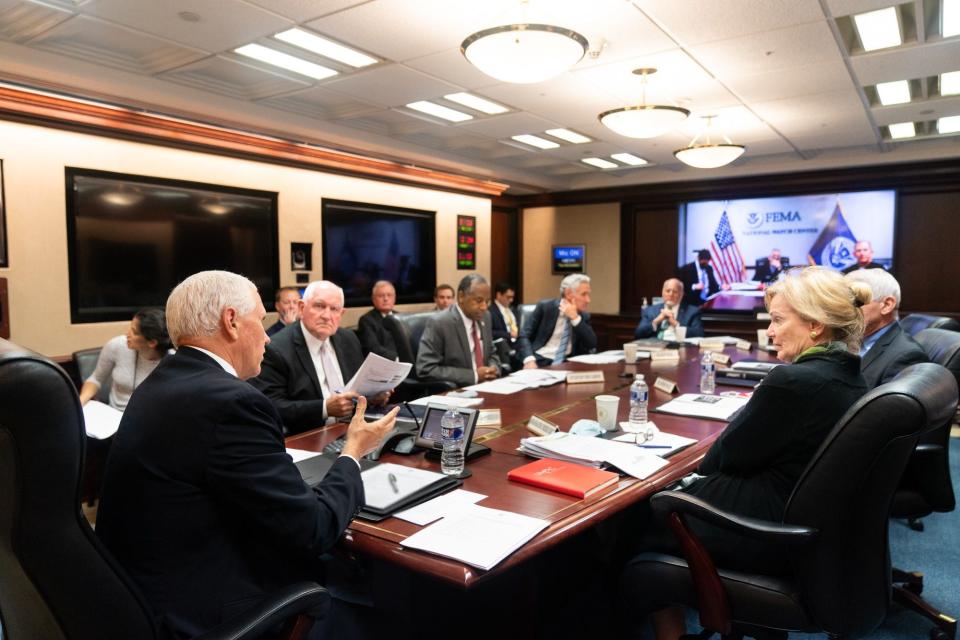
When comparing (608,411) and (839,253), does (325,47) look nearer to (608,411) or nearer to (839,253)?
(608,411)

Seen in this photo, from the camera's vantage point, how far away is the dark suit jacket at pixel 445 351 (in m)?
3.92

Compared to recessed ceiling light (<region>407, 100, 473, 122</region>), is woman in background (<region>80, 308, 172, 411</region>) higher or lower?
lower

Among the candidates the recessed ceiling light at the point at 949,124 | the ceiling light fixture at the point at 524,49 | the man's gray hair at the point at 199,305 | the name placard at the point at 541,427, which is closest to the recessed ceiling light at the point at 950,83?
the recessed ceiling light at the point at 949,124

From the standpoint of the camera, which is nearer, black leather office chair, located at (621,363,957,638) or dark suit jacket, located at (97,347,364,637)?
dark suit jacket, located at (97,347,364,637)

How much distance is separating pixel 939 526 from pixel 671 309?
2.70 meters

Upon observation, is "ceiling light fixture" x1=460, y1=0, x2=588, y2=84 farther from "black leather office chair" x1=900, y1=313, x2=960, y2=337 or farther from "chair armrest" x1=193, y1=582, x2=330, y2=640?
"black leather office chair" x1=900, y1=313, x2=960, y2=337

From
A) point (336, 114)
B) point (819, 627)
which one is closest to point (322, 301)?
point (819, 627)

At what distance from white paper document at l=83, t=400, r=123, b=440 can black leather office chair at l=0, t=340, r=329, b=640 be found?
7.03ft

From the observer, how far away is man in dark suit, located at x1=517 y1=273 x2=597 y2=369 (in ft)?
15.8

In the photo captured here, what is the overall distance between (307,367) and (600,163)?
5612 mm

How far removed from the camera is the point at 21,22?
3.37 meters

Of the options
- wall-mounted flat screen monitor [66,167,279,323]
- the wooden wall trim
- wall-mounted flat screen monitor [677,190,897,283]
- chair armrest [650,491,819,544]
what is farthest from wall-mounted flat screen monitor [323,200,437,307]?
chair armrest [650,491,819,544]

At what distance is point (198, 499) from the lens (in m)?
1.25

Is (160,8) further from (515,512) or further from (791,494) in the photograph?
(791,494)
